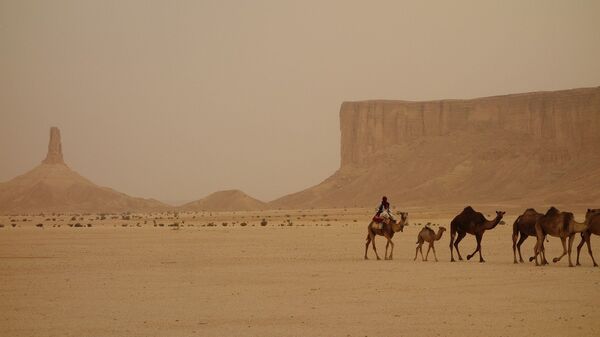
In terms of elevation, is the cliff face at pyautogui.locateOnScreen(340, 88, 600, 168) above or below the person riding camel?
above

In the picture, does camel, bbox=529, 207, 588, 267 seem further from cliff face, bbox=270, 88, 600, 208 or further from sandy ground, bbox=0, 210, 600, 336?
cliff face, bbox=270, 88, 600, 208

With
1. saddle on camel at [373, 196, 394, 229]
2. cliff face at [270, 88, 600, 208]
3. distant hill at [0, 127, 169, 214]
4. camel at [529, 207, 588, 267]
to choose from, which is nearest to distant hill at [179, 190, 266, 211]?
cliff face at [270, 88, 600, 208]

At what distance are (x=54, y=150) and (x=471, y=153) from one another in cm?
8576

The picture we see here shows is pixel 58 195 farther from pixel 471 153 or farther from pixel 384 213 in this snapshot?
pixel 384 213

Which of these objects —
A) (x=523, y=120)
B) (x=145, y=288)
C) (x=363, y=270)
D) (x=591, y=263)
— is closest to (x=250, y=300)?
(x=145, y=288)

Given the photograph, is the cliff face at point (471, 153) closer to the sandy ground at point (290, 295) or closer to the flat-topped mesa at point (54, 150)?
the flat-topped mesa at point (54, 150)

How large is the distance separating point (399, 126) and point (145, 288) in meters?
117

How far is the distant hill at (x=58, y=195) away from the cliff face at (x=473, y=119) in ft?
127

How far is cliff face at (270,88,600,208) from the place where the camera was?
331 ft

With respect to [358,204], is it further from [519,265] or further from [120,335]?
[120,335]

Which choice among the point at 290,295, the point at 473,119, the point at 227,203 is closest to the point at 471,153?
the point at 473,119

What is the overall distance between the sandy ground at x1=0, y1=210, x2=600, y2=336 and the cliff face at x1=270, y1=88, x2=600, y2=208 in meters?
69.3

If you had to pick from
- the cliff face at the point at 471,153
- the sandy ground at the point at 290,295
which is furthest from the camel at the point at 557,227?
the cliff face at the point at 471,153

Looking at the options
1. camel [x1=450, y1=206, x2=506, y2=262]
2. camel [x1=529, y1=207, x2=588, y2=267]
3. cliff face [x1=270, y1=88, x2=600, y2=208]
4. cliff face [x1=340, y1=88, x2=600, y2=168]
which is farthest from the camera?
cliff face [x1=340, y1=88, x2=600, y2=168]
